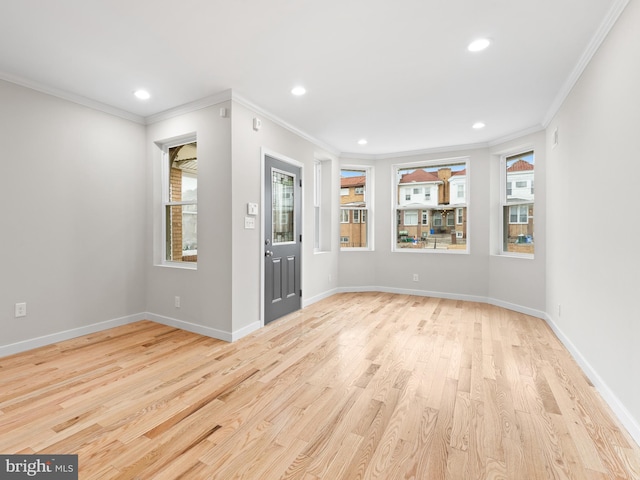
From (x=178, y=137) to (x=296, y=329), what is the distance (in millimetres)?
2747

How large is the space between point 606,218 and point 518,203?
2.64 m

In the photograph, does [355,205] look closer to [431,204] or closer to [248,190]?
[431,204]

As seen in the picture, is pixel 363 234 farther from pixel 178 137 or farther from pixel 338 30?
pixel 338 30

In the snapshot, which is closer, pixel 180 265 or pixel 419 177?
pixel 180 265

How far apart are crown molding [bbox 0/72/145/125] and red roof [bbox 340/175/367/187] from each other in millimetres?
3422

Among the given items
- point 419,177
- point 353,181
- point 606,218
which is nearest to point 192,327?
point 353,181

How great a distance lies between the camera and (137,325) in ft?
12.3

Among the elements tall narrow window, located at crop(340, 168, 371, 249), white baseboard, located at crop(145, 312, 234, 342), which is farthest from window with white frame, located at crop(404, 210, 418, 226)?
white baseboard, located at crop(145, 312, 234, 342)

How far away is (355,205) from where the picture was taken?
5895 mm

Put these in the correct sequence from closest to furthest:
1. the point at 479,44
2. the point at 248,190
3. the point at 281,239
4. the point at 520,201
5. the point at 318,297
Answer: the point at 479,44, the point at 248,190, the point at 281,239, the point at 520,201, the point at 318,297

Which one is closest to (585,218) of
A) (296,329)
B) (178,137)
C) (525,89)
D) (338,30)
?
(525,89)

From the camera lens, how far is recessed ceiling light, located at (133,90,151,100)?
317 cm

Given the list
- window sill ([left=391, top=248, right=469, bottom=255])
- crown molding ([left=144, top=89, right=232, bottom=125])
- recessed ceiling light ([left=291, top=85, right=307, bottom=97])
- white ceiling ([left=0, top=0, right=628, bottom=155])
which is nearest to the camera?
white ceiling ([left=0, top=0, right=628, bottom=155])

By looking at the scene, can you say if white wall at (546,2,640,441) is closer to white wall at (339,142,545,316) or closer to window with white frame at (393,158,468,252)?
white wall at (339,142,545,316)
